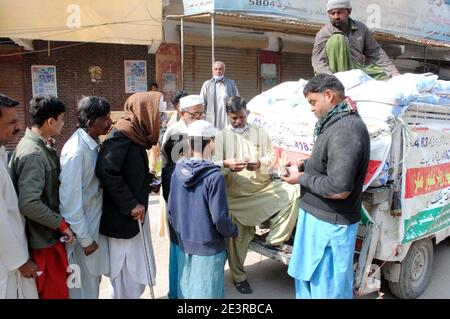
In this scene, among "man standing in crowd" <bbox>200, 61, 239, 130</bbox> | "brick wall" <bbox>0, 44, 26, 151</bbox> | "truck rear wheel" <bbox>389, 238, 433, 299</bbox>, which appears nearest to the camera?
"truck rear wheel" <bbox>389, 238, 433, 299</bbox>

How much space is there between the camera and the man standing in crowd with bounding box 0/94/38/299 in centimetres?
232

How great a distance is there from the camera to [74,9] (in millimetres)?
9328

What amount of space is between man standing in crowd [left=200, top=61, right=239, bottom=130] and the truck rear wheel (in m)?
3.79

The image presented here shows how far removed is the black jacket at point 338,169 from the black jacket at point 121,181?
3.66 ft

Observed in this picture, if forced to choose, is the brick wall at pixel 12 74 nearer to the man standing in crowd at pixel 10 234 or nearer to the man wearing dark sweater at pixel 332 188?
the man standing in crowd at pixel 10 234

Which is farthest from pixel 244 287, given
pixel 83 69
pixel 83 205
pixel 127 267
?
pixel 83 69

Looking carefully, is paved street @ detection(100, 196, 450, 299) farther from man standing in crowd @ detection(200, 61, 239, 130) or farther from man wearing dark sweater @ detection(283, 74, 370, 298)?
man standing in crowd @ detection(200, 61, 239, 130)

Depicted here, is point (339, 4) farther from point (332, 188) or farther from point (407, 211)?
point (332, 188)

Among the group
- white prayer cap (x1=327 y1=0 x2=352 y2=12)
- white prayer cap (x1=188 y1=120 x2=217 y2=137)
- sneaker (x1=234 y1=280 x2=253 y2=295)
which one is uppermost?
white prayer cap (x1=327 y1=0 x2=352 y2=12)

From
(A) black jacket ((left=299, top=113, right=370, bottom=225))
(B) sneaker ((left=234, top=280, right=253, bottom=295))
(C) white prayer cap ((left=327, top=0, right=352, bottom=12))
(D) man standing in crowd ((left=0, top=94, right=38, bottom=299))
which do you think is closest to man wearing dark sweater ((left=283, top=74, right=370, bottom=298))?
(A) black jacket ((left=299, top=113, right=370, bottom=225))

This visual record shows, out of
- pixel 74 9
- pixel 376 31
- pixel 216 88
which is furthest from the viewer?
pixel 376 31
